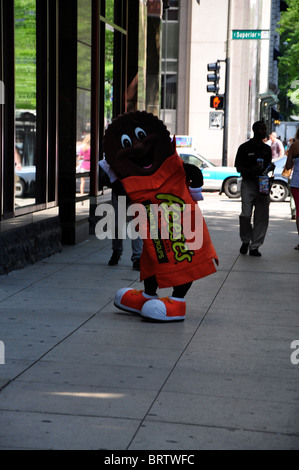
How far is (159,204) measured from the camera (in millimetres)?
7086

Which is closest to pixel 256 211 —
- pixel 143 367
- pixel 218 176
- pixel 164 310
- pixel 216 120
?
pixel 164 310

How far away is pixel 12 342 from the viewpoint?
6059mm

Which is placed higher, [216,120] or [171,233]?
[216,120]

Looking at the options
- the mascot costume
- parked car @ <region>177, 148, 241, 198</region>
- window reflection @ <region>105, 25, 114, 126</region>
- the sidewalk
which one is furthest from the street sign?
the mascot costume

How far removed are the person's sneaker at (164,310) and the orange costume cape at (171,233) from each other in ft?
0.52

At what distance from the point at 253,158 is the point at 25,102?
10.4 ft

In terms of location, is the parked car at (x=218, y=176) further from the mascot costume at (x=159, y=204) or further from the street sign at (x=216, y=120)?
the mascot costume at (x=159, y=204)

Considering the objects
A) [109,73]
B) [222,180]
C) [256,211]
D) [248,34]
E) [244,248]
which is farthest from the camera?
[248,34]

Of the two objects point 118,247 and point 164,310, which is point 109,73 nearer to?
point 118,247

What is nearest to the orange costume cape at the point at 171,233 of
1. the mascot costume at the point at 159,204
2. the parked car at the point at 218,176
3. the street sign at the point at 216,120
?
the mascot costume at the point at 159,204

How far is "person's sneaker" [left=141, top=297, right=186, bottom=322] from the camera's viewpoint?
6.92 metres

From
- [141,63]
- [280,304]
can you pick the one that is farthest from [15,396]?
[141,63]

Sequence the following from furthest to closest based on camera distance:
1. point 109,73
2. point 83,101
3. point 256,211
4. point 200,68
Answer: point 200,68, point 109,73, point 83,101, point 256,211

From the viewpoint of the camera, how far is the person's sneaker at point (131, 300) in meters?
7.20
